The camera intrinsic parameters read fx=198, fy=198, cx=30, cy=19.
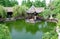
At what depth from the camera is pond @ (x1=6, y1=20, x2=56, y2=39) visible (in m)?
13.9

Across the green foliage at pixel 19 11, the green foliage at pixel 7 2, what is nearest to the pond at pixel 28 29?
the green foliage at pixel 19 11

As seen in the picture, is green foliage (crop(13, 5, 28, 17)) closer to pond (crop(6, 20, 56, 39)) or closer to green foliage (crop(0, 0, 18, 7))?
pond (crop(6, 20, 56, 39))

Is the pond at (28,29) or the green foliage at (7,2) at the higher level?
the green foliage at (7,2)

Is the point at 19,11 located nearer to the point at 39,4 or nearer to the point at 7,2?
the point at 7,2

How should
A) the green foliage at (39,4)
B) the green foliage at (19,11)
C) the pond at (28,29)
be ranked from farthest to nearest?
the green foliage at (39,4) → the green foliage at (19,11) → the pond at (28,29)

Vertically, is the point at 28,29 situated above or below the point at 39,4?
below

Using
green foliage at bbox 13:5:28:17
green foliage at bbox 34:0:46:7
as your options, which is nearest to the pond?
green foliage at bbox 13:5:28:17

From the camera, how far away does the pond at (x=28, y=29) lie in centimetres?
1395

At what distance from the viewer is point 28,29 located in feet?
51.2

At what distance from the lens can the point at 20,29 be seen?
51.2ft

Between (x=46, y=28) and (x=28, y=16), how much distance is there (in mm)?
4334

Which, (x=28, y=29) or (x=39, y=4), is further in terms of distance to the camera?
(x=39, y=4)

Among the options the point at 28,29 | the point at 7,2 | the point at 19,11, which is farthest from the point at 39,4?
the point at 28,29

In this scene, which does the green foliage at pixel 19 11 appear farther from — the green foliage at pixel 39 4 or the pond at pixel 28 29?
the green foliage at pixel 39 4
